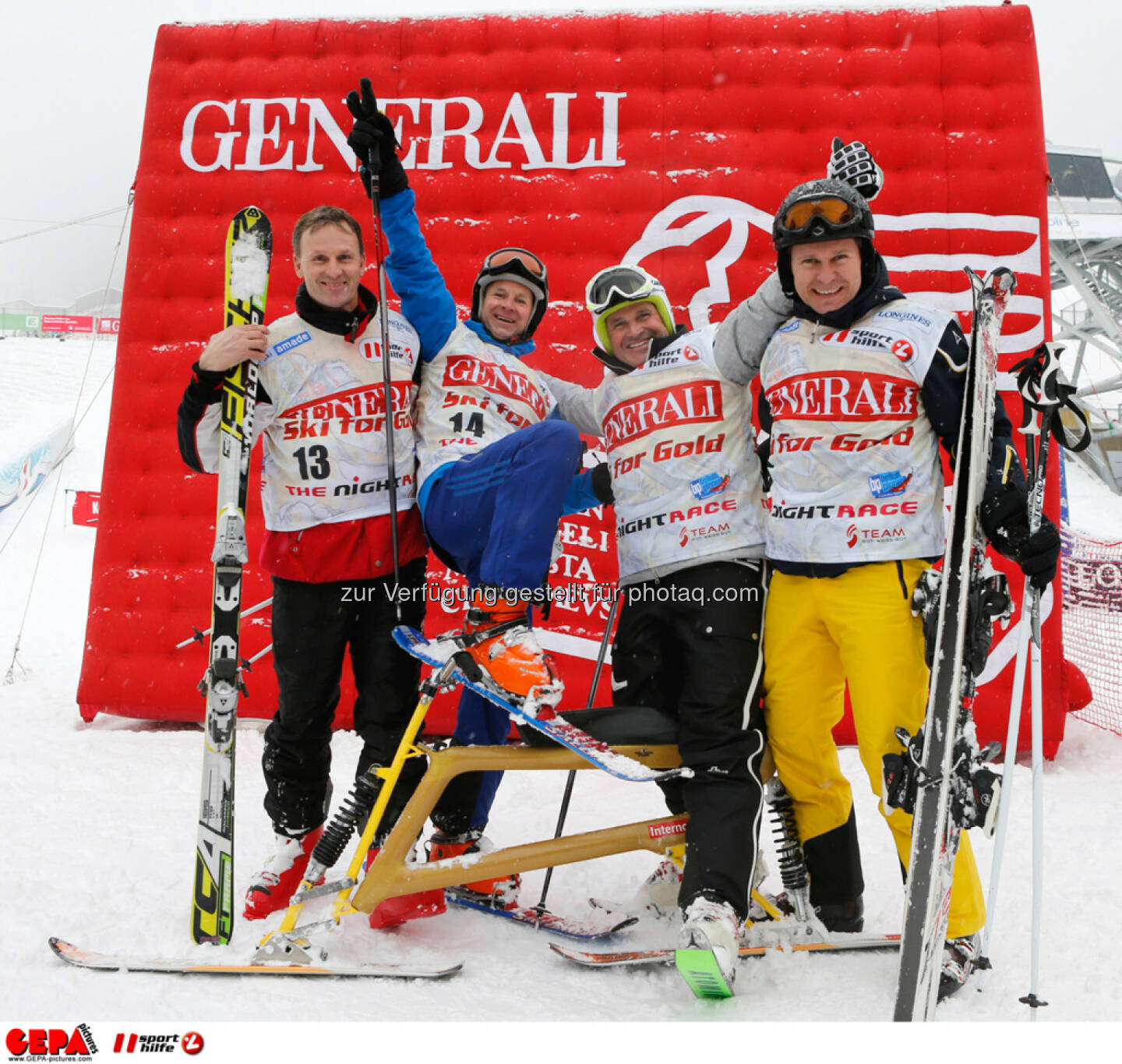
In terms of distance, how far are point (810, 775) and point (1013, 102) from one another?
11.0 ft

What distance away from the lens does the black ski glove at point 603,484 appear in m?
2.37

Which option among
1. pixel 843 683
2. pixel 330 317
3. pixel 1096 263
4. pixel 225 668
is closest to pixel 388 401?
pixel 330 317

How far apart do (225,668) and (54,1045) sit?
0.90m

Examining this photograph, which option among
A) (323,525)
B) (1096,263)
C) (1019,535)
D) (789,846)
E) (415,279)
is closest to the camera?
(1019,535)

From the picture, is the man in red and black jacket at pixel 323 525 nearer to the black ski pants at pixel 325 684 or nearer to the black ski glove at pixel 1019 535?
the black ski pants at pixel 325 684

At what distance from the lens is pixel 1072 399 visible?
1.86m

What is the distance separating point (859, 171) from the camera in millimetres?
2088

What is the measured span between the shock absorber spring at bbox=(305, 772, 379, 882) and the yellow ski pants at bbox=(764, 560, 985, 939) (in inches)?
40.7

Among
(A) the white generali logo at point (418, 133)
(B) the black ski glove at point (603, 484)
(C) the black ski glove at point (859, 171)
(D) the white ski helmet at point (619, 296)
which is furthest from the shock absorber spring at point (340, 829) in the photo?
(A) the white generali logo at point (418, 133)

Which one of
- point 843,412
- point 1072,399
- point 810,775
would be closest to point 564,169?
point 843,412

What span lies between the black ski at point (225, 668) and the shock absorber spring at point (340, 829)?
212 millimetres

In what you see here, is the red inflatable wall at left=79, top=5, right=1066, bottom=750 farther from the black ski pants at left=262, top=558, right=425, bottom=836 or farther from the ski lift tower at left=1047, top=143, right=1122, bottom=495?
the ski lift tower at left=1047, top=143, right=1122, bottom=495

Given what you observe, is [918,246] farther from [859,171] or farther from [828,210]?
[828,210]

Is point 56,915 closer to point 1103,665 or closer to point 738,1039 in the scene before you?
point 738,1039
